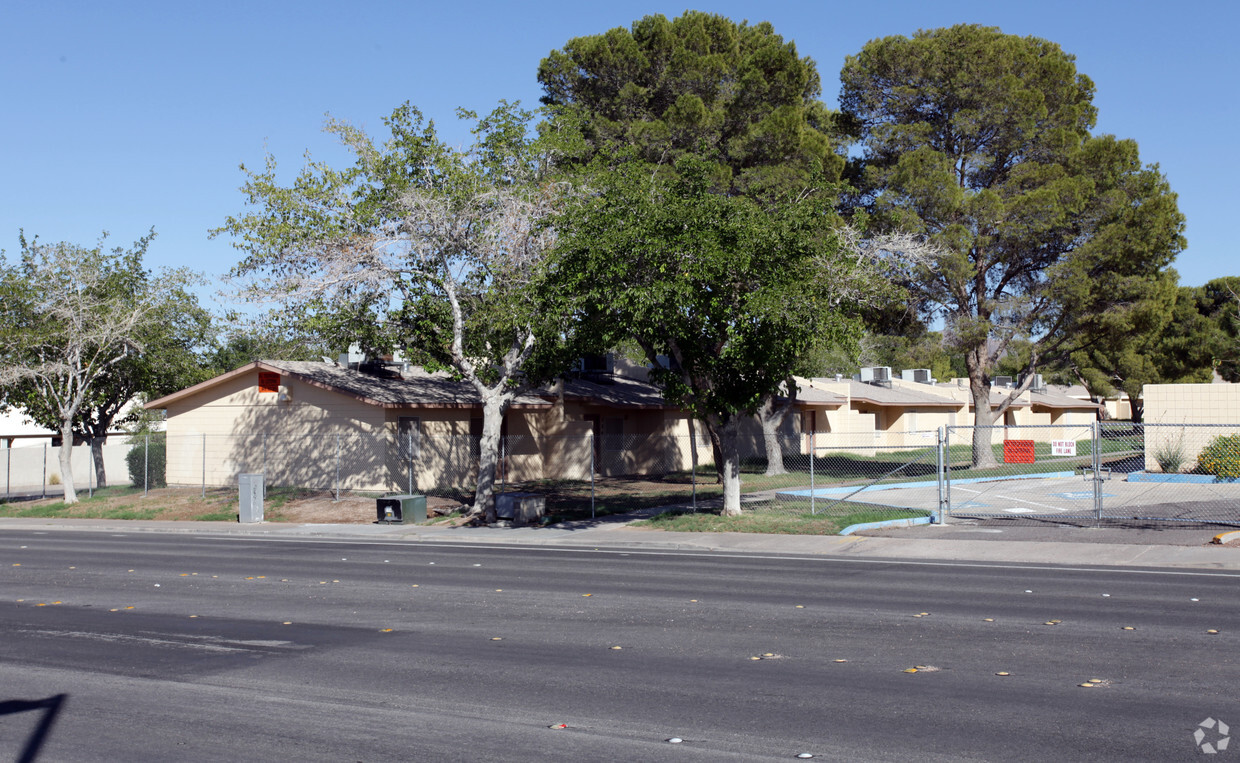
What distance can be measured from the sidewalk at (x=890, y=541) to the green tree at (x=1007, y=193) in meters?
14.1

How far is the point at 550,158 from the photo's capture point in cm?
2491

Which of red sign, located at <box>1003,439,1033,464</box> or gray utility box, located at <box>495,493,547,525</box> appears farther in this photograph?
gray utility box, located at <box>495,493,547,525</box>

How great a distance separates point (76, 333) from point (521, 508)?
606 inches

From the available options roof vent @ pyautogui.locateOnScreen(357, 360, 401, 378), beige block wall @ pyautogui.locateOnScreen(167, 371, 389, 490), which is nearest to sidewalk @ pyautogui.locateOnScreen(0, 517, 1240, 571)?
beige block wall @ pyautogui.locateOnScreen(167, 371, 389, 490)

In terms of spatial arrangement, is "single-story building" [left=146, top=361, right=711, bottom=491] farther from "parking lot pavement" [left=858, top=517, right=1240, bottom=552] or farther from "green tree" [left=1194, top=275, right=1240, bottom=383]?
"green tree" [left=1194, top=275, right=1240, bottom=383]

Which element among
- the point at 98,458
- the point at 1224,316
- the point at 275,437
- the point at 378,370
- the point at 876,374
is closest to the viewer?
the point at 275,437

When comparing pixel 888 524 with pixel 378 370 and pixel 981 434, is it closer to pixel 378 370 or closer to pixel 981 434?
pixel 981 434

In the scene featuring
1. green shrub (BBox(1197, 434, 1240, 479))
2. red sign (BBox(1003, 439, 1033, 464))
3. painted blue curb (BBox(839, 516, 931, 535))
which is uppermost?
red sign (BBox(1003, 439, 1033, 464))

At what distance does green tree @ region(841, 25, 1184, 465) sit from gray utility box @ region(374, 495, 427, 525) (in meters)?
16.4

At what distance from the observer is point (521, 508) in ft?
78.3

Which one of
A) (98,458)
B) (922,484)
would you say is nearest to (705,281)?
(922,484)

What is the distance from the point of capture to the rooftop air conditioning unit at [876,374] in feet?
197

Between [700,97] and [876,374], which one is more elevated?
[700,97]

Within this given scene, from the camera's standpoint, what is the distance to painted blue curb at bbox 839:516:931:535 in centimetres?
2027
